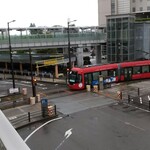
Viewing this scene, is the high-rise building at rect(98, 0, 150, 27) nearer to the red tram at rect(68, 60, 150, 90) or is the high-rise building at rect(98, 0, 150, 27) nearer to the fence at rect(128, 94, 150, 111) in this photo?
the red tram at rect(68, 60, 150, 90)

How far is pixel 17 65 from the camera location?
2229 inches

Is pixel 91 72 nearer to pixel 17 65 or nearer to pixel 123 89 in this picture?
pixel 123 89

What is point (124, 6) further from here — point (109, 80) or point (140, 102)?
point (140, 102)

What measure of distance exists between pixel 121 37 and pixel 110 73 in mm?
18089

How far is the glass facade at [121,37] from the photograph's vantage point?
47.7m

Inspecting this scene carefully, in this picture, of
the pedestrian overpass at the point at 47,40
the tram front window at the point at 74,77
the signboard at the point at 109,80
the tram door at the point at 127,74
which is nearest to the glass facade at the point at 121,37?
the pedestrian overpass at the point at 47,40

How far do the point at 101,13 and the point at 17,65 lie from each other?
36592 millimetres

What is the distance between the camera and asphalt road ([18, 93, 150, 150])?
14.9 metres

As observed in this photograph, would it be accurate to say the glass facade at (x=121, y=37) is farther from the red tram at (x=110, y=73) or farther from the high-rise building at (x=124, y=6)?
the high-rise building at (x=124, y=6)

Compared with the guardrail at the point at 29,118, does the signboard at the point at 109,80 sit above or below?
above

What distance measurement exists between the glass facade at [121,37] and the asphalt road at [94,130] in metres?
26.2

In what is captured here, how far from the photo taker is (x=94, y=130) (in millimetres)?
17359

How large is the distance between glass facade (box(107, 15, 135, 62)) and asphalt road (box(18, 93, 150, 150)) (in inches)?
1033

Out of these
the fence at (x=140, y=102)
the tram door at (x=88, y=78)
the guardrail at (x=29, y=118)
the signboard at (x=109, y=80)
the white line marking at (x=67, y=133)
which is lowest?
the white line marking at (x=67, y=133)
